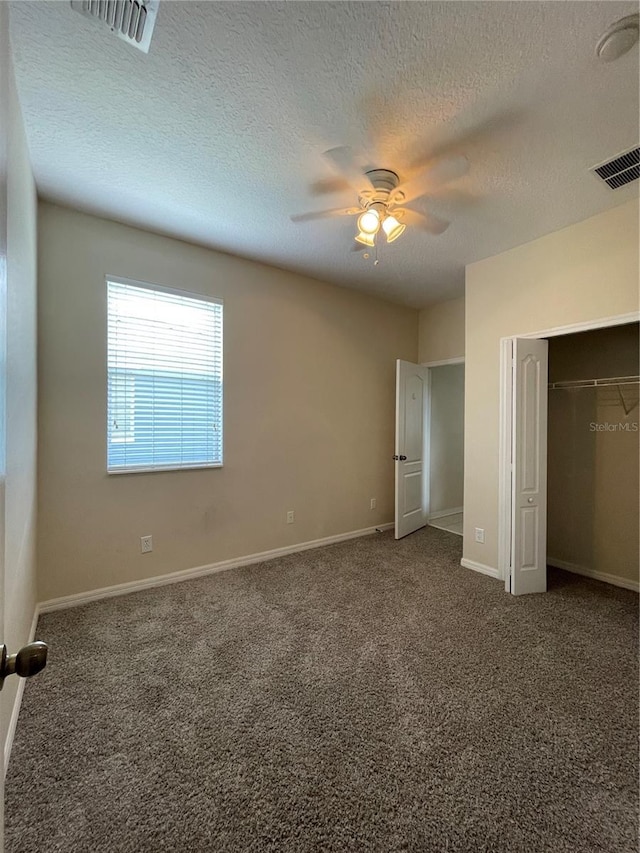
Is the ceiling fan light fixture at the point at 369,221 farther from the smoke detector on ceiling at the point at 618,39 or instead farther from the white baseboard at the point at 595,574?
the white baseboard at the point at 595,574

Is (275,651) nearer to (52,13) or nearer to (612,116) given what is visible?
(52,13)

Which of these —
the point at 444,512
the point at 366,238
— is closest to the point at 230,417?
the point at 366,238

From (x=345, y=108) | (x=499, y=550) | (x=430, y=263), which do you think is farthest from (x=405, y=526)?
(x=345, y=108)

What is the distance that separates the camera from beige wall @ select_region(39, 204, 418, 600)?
2.69 meters

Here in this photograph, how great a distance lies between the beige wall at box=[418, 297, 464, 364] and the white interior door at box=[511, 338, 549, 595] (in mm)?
1408

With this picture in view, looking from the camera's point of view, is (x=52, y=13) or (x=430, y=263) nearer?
(x=52, y=13)

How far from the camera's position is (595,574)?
336 centimetres

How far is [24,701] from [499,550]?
3.30 meters

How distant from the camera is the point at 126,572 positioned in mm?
2941

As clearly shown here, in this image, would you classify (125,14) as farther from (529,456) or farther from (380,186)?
(529,456)

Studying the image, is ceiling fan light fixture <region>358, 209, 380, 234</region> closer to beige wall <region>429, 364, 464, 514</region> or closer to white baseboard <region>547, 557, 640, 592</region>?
beige wall <region>429, 364, 464, 514</region>

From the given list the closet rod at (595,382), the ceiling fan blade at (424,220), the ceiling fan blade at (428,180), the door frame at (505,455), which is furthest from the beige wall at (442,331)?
the ceiling fan blade at (428,180)

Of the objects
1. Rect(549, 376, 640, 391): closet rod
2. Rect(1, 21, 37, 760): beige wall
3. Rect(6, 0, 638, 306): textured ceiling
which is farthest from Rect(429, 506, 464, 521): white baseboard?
Rect(1, 21, 37, 760): beige wall

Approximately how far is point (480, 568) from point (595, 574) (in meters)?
1.04
